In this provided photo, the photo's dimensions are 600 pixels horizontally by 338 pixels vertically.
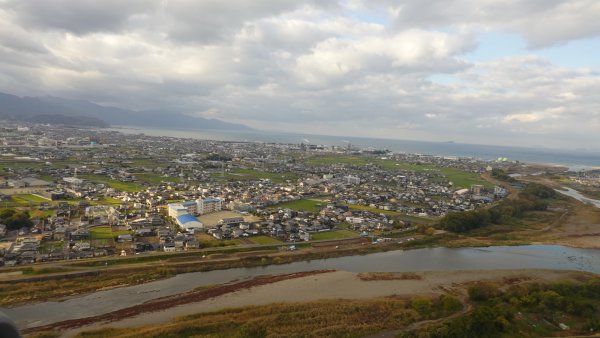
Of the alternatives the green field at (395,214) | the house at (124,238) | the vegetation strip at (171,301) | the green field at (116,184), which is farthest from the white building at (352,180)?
the house at (124,238)

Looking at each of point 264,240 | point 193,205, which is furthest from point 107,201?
point 264,240

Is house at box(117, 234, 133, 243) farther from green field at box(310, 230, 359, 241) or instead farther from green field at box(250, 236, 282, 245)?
green field at box(310, 230, 359, 241)

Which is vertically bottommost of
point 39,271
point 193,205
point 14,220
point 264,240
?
point 39,271

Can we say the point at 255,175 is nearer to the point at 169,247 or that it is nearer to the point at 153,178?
the point at 153,178

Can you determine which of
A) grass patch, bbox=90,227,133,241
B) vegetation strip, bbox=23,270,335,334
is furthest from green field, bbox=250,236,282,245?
grass patch, bbox=90,227,133,241

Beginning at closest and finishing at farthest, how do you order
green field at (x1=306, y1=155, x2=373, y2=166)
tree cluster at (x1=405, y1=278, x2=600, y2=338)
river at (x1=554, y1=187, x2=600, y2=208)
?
tree cluster at (x1=405, y1=278, x2=600, y2=338)
river at (x1=554, y1=187, x2=600, y2=208)
green field at (x1=306, y1=155, x2=373, y2=166)

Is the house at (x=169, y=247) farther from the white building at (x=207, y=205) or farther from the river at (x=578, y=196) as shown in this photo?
the river at (x=578, y=196)
